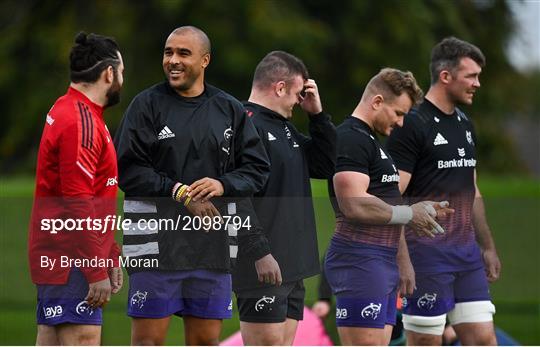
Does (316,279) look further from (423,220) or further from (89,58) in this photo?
(89,58)

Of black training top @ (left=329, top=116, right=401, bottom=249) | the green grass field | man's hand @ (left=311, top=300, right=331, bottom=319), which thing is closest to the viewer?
black training top @ (left=329, top=116, right=401, bottom=249)

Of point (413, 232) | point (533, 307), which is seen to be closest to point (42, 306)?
point (413, 232)

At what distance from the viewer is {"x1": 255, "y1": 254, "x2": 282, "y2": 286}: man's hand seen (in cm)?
623

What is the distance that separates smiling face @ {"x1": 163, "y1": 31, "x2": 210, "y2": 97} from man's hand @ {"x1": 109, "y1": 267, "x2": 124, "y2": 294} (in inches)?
35.1

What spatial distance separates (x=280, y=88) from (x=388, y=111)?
59cm

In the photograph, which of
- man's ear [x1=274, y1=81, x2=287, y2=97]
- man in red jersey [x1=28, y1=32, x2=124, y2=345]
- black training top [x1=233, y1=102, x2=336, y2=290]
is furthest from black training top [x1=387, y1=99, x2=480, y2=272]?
man in red jersey [x1=28, y1=32, x2=124, y2=345]

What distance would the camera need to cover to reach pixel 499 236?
31.7 feet

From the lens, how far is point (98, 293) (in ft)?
18.6

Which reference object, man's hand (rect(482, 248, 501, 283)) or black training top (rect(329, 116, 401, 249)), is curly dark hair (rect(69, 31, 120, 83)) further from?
man's hand (rect(482, 248, 501, 283))

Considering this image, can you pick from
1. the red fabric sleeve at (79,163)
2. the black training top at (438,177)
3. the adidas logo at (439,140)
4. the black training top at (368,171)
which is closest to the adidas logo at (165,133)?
the red fabric sleeve at (79,163)

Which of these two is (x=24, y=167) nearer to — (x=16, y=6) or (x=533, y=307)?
(x=16, y=6)

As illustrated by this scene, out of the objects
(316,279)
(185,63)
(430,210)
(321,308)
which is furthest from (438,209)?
(185,63)

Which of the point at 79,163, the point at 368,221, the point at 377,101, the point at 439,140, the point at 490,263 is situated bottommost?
the point at 490,263

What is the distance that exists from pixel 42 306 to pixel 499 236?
15.8 ft
